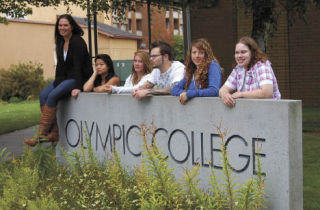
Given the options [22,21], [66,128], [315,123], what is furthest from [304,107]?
[22,21]

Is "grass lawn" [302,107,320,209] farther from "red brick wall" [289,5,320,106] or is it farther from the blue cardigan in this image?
"red brick wall" [289,5,320,106]

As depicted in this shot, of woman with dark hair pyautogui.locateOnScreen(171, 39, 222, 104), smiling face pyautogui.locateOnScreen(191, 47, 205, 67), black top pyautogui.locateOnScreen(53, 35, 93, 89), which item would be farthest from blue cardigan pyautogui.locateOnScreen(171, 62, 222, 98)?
black top pyautogui.locateOnScreen(53, 35, 93, 89)

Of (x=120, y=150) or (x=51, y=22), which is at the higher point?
(x=51, y=22)

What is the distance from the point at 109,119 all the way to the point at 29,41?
2575 centimetres

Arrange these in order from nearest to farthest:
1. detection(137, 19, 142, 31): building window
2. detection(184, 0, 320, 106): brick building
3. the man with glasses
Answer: the man with glasses
detection(184, 0, 320, 106): brick building
detection(137, 19, 142, 31): building window

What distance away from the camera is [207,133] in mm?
5059

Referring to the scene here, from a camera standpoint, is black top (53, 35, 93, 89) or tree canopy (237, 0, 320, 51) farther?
tree canopy (237, 0, 320, 51)

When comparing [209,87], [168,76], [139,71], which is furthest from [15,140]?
[209,87]

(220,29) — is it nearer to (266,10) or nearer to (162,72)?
(266,10)

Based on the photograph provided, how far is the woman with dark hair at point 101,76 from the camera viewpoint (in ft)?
22.6

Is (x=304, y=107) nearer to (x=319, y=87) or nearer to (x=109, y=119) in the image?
(x=319, y=87)

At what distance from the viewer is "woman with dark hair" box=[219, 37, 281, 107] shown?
4.82 metres

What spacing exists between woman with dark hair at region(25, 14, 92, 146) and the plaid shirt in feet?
8.25

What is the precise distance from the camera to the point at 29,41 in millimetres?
31125
